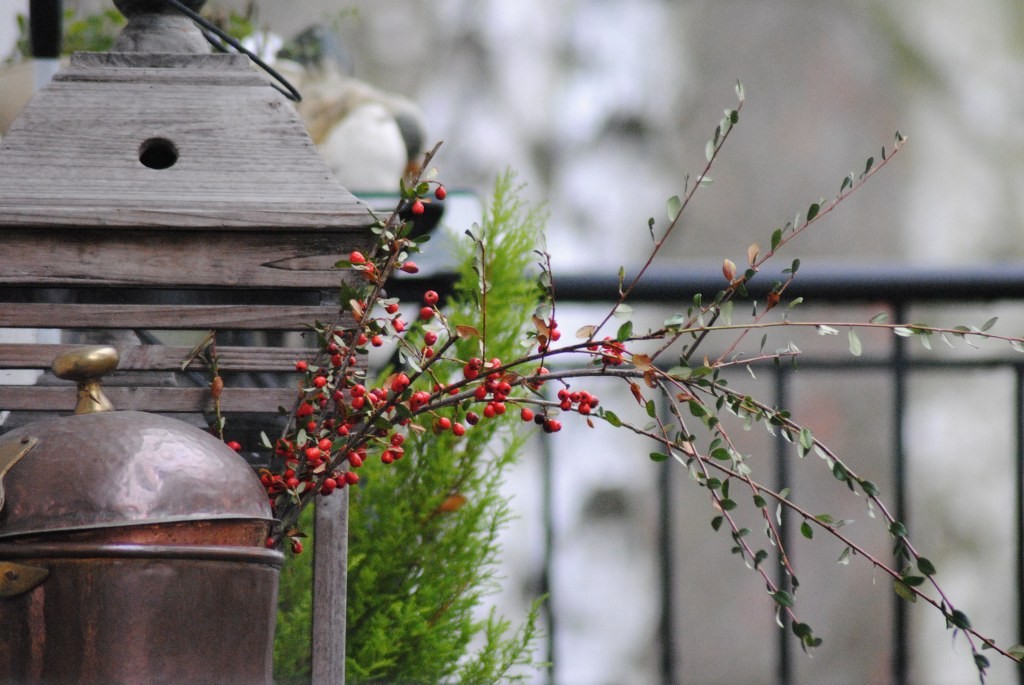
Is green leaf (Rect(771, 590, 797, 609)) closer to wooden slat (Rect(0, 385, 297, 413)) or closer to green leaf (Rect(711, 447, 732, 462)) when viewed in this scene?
green leaf (Rect(711, 447, 732, 462))

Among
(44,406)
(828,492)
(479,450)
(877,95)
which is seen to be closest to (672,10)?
(877,95)

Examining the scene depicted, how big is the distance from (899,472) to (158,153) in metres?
1.22

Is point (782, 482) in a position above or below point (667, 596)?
above

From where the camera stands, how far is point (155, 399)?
40.8 inches

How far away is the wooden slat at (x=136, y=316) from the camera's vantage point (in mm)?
1021

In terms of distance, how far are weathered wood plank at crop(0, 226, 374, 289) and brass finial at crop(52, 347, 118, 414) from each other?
11 cm

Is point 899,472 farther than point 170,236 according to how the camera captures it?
Yes

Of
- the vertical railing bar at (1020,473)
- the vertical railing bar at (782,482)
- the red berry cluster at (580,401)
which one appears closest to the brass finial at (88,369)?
the red berry cluster at (580,401)

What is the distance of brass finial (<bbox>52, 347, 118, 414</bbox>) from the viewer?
91 centimetres

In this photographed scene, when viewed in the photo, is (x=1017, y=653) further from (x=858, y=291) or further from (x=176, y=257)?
(x=858, y=291)

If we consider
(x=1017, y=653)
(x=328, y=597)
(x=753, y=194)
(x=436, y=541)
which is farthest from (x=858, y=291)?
(x=753, y=194)

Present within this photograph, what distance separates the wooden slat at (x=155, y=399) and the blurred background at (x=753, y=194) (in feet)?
10.9

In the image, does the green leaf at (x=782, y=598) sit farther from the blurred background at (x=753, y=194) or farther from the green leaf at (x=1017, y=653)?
the blurred background at (x=753, y=194)

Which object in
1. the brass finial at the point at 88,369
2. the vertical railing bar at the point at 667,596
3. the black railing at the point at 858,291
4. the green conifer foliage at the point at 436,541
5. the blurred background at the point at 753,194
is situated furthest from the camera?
the blurred background at the point at 753,194
